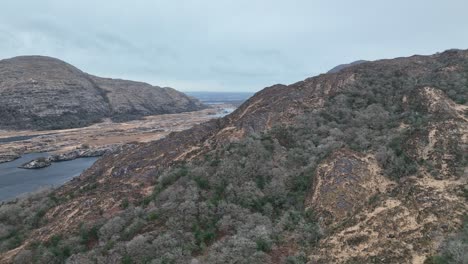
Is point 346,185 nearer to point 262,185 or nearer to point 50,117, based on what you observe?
point 262,185

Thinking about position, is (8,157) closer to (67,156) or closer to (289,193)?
(67,156)

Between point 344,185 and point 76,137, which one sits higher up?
point 344,185

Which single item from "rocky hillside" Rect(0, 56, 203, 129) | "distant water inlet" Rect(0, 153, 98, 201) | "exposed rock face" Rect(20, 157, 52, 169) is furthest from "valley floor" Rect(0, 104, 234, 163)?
"rocky hillside" Rect(0, 56, 203, 129)

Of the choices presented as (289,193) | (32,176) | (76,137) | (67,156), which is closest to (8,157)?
(67,156)

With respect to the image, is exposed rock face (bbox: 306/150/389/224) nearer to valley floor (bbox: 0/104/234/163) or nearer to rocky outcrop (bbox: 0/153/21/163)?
valley floor (bbox: 0/104/234/163)

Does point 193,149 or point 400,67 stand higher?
point 400,67

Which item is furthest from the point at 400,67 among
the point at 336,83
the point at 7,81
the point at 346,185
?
the point at 7,81

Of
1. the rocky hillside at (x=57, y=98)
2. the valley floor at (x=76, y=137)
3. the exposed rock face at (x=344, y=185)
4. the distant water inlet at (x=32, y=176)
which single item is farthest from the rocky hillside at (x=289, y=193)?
the rocky hillside at (x=57, y=98)

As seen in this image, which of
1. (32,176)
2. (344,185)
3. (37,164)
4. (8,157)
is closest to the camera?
(344,185)
